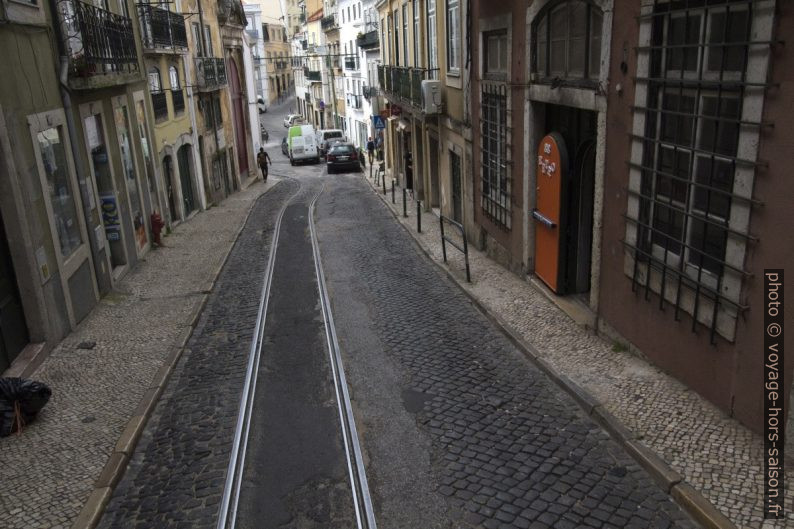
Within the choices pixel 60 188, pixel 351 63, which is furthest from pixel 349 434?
pixel 351 63

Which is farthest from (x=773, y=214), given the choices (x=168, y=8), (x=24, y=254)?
(x=168, y=8)

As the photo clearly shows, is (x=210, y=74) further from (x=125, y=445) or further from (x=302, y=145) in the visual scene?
(x=125, y=445)

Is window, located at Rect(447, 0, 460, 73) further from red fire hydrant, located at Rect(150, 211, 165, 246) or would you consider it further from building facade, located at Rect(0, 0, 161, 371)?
red fire hydrant, located at Rect(150, 211, 165, 246)

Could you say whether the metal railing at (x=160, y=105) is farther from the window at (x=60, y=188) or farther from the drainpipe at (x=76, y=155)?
the window at (x=60, y=188)

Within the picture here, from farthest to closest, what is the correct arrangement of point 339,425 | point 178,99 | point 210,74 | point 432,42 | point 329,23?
point 329,23 → point 210,74 → point 178,99 → point 432,42 → point 339,425

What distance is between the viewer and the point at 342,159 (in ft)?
114

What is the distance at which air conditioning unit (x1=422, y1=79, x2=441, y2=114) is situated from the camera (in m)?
15.9

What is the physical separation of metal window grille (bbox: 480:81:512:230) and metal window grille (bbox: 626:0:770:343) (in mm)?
4677

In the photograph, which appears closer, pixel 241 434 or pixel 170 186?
pixel 241 434

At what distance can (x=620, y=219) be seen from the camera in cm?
770

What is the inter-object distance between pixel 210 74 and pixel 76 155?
15443 mm

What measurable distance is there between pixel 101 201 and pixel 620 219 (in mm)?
9858

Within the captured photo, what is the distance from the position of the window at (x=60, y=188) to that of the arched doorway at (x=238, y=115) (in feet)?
70.3

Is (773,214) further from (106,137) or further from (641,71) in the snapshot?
(106,137)
